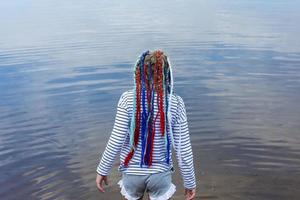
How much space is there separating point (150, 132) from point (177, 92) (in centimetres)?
846

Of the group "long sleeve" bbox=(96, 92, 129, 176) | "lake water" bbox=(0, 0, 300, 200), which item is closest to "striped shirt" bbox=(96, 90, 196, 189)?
"long sleeve" bbox=(96, 92, 129, 176)

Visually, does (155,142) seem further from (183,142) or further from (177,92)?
(177,92)

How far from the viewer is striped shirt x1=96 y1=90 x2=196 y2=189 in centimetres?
414

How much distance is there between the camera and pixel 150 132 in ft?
13.8

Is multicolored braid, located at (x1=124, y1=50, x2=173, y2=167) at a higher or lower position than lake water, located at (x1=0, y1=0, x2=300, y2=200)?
higher

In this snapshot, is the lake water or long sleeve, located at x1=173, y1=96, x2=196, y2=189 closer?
long sleeve, located at x1=173, y1=96, x2=196, y2=189

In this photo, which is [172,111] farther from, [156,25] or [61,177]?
[156,25]

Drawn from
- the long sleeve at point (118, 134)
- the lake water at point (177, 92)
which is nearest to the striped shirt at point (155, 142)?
the long sleeve at point (118, 134)

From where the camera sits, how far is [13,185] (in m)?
7.29

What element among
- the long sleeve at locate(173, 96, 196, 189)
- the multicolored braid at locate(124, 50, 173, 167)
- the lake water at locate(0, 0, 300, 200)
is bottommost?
the lake water at locate(0, 0, 300, 200)

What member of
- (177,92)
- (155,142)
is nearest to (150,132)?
(155,142)

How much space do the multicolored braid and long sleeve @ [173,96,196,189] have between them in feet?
0.30

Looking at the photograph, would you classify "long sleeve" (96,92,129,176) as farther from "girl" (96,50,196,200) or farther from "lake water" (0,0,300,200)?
"lake water" (0,0,300,200)

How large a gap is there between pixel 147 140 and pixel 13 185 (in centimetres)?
390
